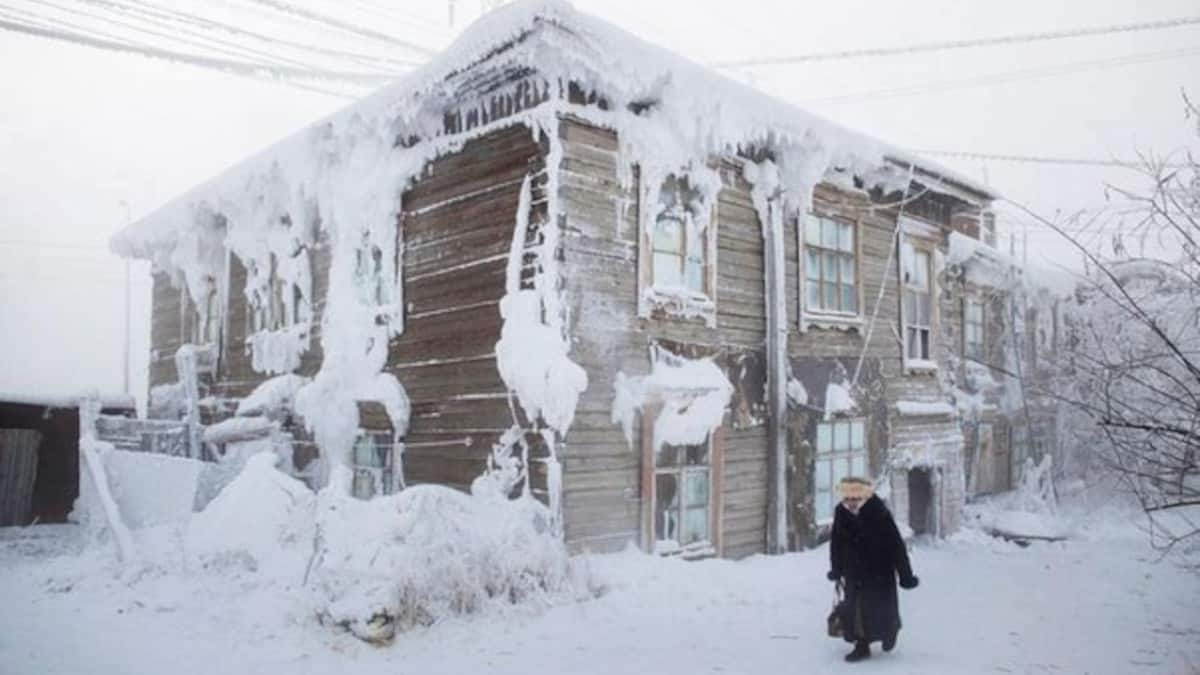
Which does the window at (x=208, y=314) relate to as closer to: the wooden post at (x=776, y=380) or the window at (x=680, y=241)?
the window at (x=680, y=241)

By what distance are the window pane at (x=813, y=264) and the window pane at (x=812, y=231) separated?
0.14m

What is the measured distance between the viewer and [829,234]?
43.3 feet

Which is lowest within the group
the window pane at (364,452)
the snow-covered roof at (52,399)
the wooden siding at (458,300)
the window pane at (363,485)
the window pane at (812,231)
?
the window pane at (363,485)

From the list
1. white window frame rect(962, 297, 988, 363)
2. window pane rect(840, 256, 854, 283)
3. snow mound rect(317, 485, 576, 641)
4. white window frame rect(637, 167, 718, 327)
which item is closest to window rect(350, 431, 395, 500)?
snow mound rect(317, 485, 576, 641)

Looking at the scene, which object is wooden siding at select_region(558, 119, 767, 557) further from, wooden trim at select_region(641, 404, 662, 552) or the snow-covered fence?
the snow-covered fence

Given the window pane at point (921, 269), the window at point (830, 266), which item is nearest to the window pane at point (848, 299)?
the window at point (830, 266)

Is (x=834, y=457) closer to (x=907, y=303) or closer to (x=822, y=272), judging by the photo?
(x=822, y=272)

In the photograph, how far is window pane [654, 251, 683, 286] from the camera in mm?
10414

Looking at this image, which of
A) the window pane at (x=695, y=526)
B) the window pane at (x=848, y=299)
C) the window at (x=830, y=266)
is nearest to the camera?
the window pane at (x=695, y=526)

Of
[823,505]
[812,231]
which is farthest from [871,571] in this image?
[812,231]

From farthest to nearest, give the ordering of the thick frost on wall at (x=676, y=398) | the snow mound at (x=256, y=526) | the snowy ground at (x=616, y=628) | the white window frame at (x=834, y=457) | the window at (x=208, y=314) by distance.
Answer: the window at (x=208, y=314)
the white window frame at (x=834, y=457)
the thick frost on wall at (x=676, y=398)
the snow mound at (x=256, y=526)
the snowy ground at (x=616, y=628)

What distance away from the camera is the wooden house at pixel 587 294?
9.30 meters

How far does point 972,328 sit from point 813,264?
31.0 feet

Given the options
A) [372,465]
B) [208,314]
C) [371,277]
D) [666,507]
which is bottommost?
[666,507]
